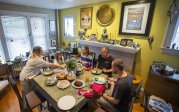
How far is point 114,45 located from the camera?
8.59 feet

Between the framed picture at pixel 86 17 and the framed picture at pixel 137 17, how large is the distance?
1.12 m

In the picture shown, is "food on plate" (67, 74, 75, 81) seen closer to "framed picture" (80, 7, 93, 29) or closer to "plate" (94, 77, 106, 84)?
"plate" (94, 77, 106, 84)

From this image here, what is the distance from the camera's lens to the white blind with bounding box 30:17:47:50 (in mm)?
3939

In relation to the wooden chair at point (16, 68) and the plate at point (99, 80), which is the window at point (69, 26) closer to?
the wooden chair at point (16, 68)

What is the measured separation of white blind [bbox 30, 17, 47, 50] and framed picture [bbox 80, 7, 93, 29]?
5.98ft

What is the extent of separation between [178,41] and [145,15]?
0.86 meters

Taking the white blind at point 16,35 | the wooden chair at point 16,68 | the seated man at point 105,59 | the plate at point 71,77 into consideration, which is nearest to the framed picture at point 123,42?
the seated man at point 105,59

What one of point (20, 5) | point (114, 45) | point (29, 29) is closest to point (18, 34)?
point (29, 29)

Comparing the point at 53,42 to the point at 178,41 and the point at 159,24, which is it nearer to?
the point at 159,24

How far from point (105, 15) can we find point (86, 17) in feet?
2.60

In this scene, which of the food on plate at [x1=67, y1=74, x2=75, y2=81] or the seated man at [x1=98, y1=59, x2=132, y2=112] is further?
the food on plate at [x1=67, y1=74, x2=75, y2=81]

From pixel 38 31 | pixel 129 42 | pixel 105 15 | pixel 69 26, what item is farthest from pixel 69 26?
pixel 129 42

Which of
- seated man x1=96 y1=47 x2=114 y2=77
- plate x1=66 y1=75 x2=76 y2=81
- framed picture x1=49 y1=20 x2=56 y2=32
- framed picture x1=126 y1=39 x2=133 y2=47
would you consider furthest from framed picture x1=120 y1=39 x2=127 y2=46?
framed picture x1=49 y1=20 x2=56 y2=32

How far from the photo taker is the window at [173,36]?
1880mm
